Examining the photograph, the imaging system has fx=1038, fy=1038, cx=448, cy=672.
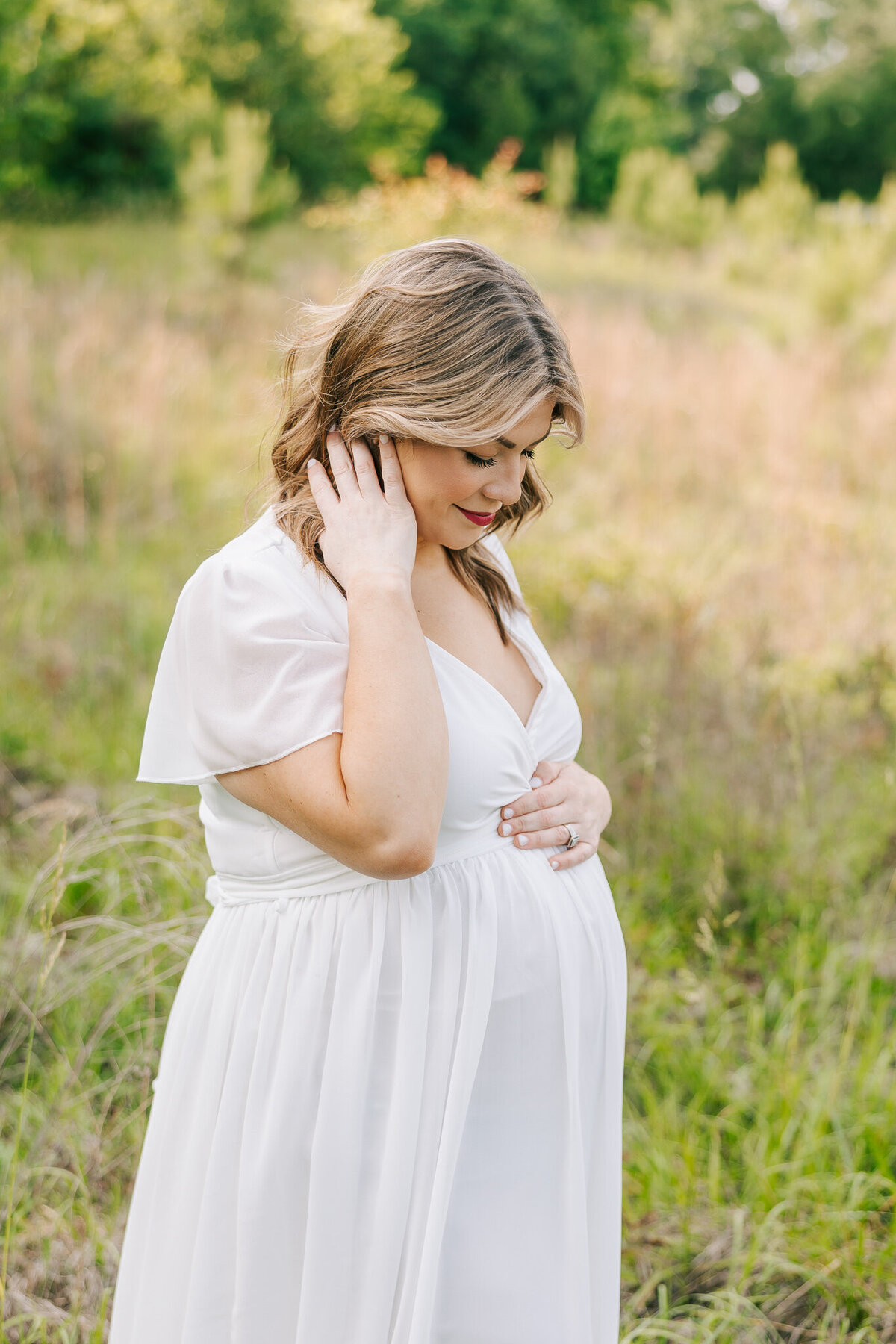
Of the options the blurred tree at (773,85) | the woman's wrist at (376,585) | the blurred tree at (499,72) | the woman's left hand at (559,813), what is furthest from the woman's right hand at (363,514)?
the blurred tree at (773,85)

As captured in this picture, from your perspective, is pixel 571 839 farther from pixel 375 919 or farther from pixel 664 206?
pixel 664 206

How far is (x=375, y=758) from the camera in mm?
1263

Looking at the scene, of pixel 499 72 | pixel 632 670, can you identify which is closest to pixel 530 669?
pixel 632 670

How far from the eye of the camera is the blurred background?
218 cm

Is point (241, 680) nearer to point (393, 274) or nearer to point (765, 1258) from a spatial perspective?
point (393, 274)

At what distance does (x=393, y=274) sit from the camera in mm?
1478

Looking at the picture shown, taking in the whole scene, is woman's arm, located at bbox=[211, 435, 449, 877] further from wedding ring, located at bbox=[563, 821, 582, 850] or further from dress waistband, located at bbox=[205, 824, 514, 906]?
wedding ring, located at bbox=[563, 821, 582, 850]

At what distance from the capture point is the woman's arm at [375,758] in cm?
127

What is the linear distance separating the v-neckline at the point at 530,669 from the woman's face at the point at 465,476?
0.18 meters

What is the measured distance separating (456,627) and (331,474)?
32cm

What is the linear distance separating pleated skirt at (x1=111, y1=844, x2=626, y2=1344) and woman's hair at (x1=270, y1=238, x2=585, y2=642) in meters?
0.55

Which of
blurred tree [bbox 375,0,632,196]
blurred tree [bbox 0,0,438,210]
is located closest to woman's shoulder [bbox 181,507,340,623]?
blurred tree [bbox 0,0,438,210]

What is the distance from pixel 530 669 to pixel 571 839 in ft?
1.05

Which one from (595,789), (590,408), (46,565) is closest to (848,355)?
(590,408)
